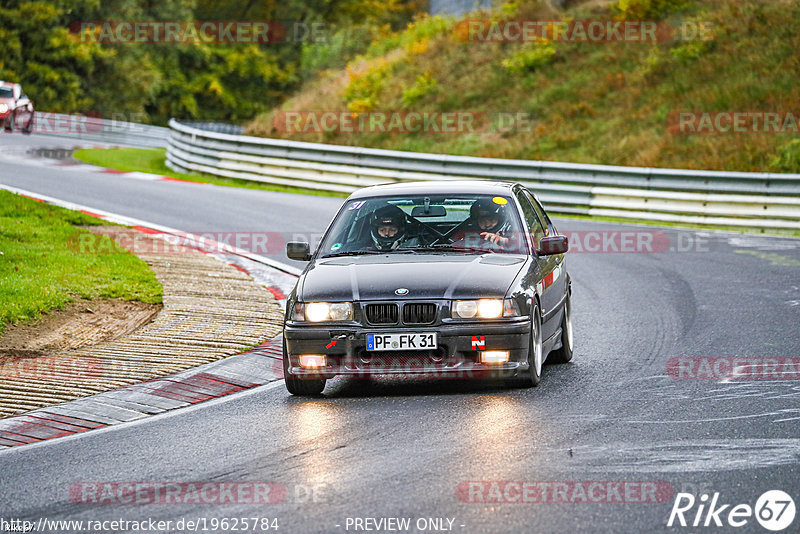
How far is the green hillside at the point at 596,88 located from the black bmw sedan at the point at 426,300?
16.9 meters

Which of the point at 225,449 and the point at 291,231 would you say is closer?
the point at 225,449

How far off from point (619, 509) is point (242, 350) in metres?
5.37

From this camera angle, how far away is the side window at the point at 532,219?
10.2 meters

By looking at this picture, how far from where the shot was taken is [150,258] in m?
15.7

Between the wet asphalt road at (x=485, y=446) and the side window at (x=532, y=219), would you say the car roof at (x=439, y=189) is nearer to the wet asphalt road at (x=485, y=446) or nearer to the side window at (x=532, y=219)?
the side window at (x=532, y=219)

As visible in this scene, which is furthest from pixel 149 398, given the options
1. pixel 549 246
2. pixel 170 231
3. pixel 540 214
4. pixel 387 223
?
pixel 170 231

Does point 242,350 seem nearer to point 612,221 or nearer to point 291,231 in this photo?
point 291,231

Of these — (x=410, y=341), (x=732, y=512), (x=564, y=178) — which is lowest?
(x=732, y=512)

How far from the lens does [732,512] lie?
572cm

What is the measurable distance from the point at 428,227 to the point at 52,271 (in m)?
5.63

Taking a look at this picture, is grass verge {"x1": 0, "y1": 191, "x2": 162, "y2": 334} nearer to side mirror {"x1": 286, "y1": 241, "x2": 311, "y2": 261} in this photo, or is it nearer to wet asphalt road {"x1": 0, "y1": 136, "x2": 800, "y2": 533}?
side mirror {"x1": 286, "y1": 241, "x2": 311, "y2": 261}

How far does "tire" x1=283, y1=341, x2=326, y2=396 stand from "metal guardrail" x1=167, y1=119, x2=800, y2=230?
1448 cm

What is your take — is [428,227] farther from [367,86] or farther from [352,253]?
[367,86]

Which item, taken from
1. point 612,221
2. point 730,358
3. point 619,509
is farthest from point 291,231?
point 619,509
